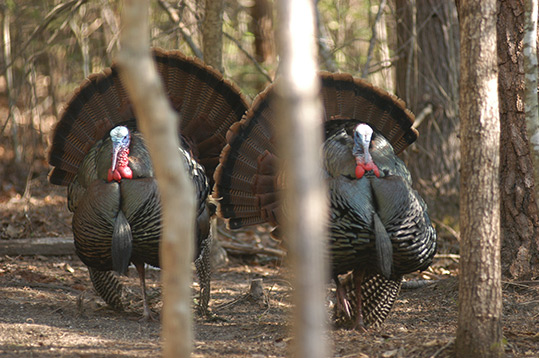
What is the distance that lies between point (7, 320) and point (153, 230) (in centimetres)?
120

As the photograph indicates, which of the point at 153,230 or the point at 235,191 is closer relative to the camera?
the point at 153,230

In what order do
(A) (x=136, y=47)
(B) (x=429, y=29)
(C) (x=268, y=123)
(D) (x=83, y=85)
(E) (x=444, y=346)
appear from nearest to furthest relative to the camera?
(A) (x=136, y=47)
(E) (x=444, y=346)
(C) (x=268, y=123)
(D) (x=83, y=85)
(B) (x=429, y=29)

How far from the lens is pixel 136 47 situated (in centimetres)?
222

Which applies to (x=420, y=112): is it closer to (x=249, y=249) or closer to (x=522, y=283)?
(x=249, y=249)

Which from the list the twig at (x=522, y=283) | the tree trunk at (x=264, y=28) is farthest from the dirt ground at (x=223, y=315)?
the tree trunk at (x=264, y=28)

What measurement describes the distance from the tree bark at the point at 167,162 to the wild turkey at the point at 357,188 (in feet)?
6.67

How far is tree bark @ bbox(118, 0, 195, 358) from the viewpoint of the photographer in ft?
7.35

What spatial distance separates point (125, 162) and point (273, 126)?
1170 mm

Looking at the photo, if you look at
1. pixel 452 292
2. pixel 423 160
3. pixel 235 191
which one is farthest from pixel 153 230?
pixel 423 160

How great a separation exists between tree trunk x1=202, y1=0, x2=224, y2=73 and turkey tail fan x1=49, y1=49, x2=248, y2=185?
766mm

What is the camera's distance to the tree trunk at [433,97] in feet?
23.4

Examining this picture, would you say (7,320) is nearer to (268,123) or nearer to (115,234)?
(115,234)

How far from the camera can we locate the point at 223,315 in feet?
17.6

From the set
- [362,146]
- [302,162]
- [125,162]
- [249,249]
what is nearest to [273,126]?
[362,146]
